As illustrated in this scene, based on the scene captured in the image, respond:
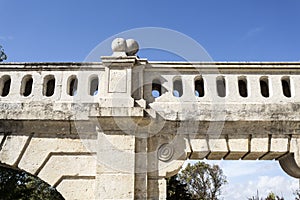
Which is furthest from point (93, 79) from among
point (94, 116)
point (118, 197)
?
point (118, 197)

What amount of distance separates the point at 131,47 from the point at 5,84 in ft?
7.88

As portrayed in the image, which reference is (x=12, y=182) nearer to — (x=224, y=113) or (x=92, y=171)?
(x=92, y=171)

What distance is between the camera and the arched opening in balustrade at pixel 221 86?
5.93 metres

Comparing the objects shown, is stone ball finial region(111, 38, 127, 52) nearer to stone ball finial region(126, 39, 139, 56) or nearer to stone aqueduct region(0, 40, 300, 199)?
stone ball finial region(126, 39, 139, 56)

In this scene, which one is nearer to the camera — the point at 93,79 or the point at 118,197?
the point at 118,197

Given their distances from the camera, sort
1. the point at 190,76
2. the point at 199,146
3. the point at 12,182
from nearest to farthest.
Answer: the point at 199,146, the point at 190,76, the point at 12,182

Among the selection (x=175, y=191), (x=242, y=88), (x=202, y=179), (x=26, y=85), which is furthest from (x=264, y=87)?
(x=202, y=179)

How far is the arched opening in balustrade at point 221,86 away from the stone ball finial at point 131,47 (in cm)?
155

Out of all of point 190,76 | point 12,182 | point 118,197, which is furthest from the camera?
point 12,182

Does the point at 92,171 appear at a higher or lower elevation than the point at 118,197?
higher

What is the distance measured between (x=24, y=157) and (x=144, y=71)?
248cm

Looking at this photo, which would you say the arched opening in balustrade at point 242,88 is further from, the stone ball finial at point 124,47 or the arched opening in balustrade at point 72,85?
the arched opening in balustrade at point 72,85

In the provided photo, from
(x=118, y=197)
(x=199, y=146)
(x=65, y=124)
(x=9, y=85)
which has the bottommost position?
(x=118, y=197)

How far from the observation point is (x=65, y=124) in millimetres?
5648
